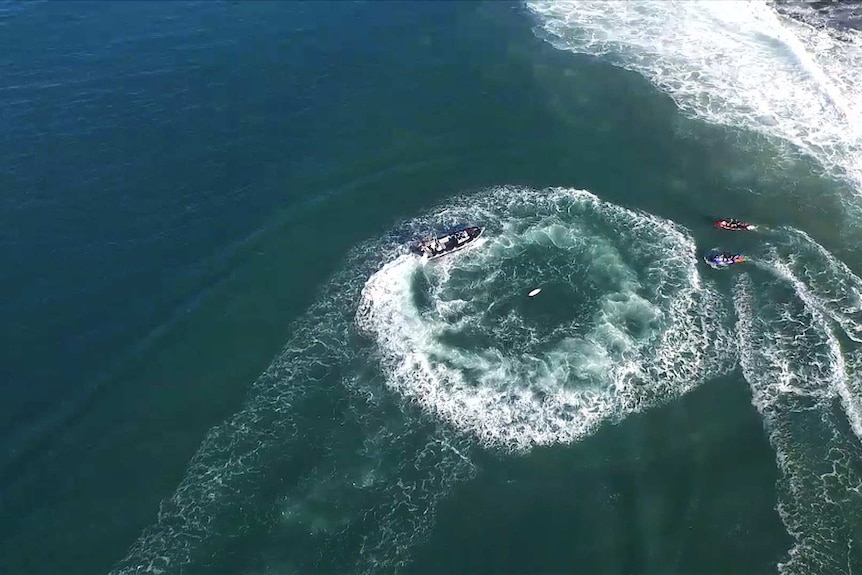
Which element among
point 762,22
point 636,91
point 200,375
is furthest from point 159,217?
point 762,22

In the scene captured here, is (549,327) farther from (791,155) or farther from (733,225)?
(791,155)

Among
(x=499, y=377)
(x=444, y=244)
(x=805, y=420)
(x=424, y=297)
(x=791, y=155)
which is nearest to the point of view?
(x=805, y=420)

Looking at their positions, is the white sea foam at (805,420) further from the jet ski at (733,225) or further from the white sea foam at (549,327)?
the jet ski at (733,225)

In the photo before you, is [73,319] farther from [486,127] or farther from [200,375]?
[486,127]

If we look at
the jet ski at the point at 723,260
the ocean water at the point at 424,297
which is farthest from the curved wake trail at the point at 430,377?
the jet ski at the point at 723,260

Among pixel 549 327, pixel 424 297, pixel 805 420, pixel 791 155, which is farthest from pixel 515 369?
pixel 791 155
